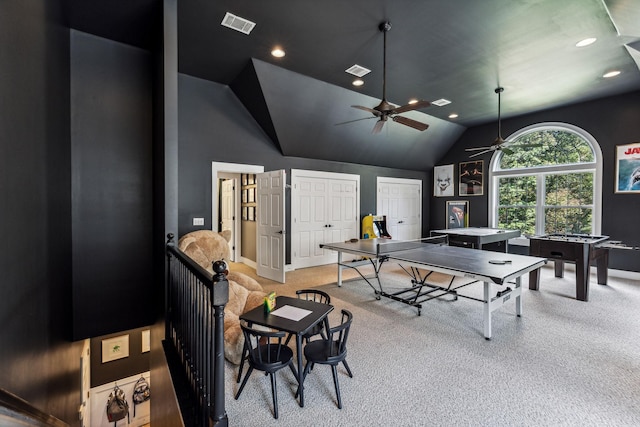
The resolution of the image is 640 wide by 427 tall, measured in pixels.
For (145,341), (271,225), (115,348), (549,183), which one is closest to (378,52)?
(271,225)

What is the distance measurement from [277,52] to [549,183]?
664cm

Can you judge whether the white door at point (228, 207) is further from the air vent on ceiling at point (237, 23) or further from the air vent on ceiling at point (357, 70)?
the air vent on ceiling at point (237, 23)

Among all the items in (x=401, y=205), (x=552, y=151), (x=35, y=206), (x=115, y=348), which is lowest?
(x=115, y=348)

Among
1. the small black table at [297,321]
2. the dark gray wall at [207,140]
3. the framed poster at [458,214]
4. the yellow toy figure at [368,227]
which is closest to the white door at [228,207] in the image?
the dark gray wall at [207,140]

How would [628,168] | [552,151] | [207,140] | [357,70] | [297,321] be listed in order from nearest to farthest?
[297,321] → [357,70] → [207,140] → [628,168] → [552,151]

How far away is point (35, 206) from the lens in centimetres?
203

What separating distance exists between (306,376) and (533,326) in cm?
281

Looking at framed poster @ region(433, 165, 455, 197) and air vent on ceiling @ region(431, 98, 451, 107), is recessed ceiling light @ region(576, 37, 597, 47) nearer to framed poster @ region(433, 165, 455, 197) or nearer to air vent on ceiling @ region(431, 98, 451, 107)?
air vent on ceiling @ region(431, 98, 451, 107)

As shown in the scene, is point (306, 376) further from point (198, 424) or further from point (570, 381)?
point (570, 381)

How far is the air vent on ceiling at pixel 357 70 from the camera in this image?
4406 mm

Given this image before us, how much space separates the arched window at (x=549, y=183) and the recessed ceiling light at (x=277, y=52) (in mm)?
4905

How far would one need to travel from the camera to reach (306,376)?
244 cm

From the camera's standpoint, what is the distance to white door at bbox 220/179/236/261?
7.34 meters

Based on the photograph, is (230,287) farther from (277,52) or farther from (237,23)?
(277,52)
